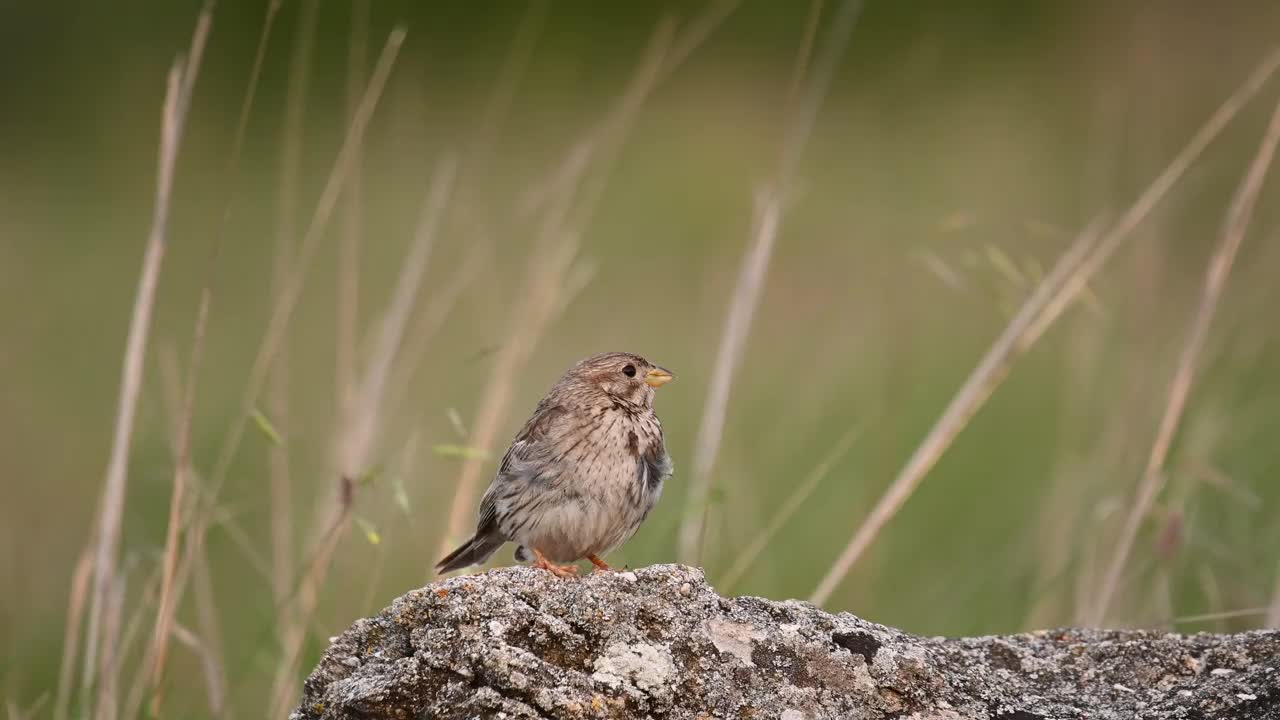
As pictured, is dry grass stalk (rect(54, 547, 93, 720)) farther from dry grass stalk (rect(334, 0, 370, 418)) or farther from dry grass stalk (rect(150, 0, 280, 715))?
dry grass stalk (rect(334, 0, 370, 418))

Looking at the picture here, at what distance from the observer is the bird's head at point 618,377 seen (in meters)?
4.00

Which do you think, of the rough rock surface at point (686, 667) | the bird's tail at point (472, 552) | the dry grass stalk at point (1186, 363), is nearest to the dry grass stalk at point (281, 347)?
the bird's tail at point (472, 552)

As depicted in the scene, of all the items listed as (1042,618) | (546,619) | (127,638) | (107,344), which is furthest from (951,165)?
(546,619)

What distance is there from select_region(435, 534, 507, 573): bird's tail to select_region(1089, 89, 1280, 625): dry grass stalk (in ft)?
4.51

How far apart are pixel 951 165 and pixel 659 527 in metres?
6.93

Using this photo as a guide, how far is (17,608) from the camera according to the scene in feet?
15.1

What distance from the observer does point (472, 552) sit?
160 inches

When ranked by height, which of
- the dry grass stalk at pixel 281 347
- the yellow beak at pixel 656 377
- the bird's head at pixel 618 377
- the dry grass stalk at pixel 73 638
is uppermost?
the yellow beak at pixel 656 377

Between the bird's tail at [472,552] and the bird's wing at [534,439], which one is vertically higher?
the bird's wing at [534,439]

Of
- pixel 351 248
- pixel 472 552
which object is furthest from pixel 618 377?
pixel 351 248

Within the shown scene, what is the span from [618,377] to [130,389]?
3.72ft

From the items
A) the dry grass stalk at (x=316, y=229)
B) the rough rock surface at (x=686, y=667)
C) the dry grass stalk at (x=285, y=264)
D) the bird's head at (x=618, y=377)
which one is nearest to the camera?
the rough rock surface at (x=686, y=667)

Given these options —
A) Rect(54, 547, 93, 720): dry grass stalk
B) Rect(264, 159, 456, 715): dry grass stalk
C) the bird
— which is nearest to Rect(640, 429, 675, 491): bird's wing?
the bird

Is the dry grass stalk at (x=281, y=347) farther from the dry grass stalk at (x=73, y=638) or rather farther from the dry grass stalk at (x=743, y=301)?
the dry grass stalk at (x=743, y=301)
